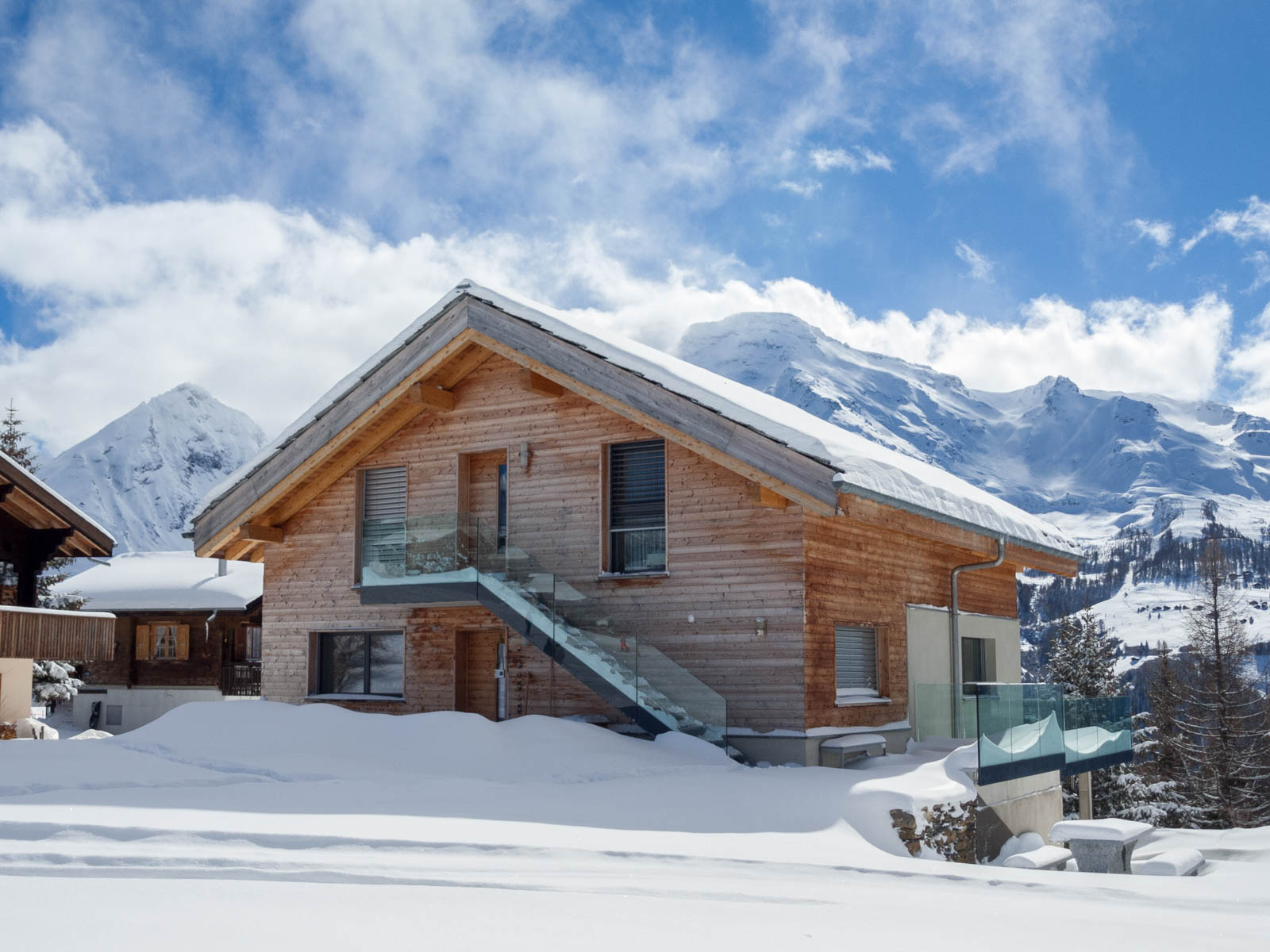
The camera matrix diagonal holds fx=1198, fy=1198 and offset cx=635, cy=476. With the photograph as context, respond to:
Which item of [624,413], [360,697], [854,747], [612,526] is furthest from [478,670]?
[854,747]

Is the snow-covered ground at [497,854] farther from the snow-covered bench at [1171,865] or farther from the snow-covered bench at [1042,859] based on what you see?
the snow-covered bench at [1042,859]

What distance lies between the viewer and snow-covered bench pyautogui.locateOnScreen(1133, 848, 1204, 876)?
47.9 ft

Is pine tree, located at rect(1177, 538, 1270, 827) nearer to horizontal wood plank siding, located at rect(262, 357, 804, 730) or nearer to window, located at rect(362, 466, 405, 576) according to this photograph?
horizontal wood plank siding, located at rect(262, 357, 804, 730)

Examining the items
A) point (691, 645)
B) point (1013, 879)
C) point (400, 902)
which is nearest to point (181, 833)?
point (400, 902)

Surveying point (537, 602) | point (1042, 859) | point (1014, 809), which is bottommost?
point (1042, 859)

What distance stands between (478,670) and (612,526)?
3400 millimetres

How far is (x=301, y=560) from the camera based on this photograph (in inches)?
793

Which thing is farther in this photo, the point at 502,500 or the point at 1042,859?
the point at 502,500

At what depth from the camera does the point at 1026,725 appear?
612 inches

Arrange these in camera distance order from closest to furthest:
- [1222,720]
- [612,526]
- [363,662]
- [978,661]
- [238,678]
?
[612,526] < [363,662] < [978,661] < [1222,720] < [238,678]

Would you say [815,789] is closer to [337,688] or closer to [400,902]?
[400,902]

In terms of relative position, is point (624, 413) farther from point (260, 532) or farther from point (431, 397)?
point (260, 532)

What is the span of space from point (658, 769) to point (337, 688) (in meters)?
8.18

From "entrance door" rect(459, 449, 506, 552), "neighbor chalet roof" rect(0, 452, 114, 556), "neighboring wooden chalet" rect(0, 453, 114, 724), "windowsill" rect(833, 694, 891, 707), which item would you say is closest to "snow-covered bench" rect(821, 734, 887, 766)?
"windowsill" rect(833, 694, 891, 707)
